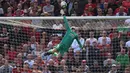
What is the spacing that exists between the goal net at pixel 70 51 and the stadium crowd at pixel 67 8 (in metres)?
2.42

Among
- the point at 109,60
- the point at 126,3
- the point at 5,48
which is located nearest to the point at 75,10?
the point at 126,3

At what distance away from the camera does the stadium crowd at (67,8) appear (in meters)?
16.2

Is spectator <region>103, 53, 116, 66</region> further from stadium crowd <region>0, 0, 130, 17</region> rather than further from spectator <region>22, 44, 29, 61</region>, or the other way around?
stadium crowd <region>0, 0, 130, 17</region>

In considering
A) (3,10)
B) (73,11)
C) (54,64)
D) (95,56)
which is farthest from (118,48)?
(3,10)

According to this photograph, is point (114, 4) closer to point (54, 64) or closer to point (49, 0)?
point (49, 0)

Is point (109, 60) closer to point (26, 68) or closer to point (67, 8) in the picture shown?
point (26, 68)

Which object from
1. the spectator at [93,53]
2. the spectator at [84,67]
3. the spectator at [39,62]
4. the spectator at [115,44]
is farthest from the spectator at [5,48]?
the spectator at [115,44]

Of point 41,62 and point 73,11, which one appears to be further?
point 73,11

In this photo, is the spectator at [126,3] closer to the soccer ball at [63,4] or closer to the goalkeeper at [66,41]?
the soccer ball at [63,4]

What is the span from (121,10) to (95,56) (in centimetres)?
265

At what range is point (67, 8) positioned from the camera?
679 inches

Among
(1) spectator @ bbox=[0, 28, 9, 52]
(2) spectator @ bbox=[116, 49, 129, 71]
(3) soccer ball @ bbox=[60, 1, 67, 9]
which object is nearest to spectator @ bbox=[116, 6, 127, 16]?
(3) soccer ball @ bbox=[60, 1, 67, 9]

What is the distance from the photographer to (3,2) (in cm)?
1838

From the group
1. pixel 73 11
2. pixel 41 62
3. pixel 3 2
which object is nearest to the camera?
pixel 41 62
